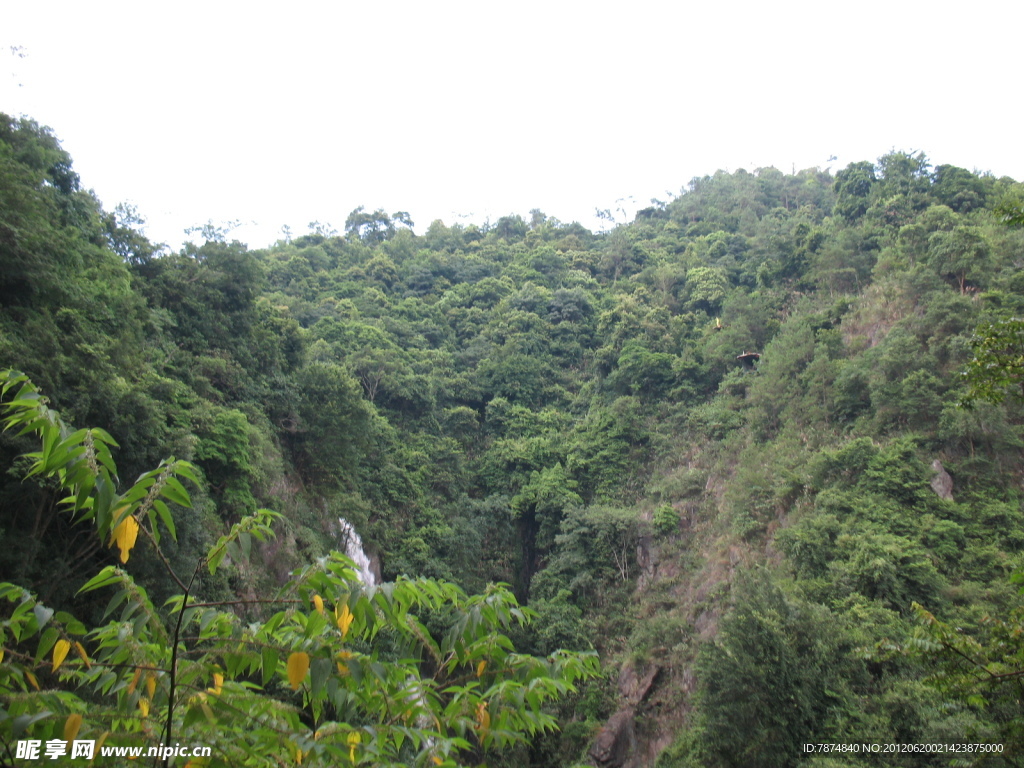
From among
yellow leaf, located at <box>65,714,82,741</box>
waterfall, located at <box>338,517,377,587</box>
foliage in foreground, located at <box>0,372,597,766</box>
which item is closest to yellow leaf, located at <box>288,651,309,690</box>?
foliage in foreground, located at <box>0,372,597,766</box>

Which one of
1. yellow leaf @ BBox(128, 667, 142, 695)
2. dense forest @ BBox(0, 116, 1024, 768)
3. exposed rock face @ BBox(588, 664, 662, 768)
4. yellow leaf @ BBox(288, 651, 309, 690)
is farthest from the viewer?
exposed rock face @ BBox(588, 664, 662, 768)

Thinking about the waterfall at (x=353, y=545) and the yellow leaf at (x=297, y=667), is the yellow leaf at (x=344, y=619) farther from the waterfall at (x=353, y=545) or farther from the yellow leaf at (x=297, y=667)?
the waterfall at (x=353, y=545)

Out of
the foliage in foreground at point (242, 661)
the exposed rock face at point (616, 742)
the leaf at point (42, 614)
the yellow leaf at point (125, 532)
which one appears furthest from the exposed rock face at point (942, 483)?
the leaf at point (42, 614)

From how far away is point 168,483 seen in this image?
171 cm

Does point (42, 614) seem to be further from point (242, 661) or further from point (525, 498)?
point (525, 498)

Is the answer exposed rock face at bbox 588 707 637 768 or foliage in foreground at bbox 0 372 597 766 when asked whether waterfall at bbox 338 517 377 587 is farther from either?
foliage in foreground at bbox 0 372 597 766

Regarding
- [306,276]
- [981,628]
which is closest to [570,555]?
[981,628]

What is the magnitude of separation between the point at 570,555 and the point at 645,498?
392 centimetres

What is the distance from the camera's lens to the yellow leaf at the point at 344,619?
1912mm

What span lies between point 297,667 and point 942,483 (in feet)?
52.7

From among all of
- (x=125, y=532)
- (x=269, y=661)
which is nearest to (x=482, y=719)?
(x=269, y=661)

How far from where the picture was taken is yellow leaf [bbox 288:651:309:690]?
1755 millimetres

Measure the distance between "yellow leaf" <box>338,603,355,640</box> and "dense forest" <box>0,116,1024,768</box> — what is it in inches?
0.7

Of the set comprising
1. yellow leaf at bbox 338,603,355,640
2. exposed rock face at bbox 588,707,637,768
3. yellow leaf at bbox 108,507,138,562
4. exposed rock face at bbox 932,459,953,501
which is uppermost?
yellow leaf at bbox 108,507,138,562
